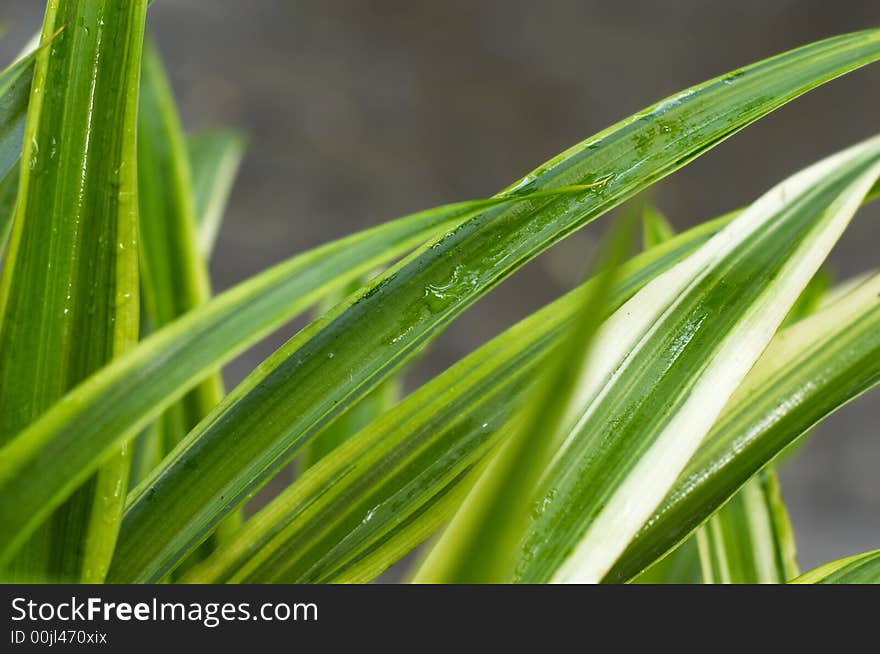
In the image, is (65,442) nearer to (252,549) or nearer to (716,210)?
(252,549)

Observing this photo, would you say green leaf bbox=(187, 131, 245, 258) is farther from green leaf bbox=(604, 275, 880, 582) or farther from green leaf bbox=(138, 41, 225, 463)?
green leaf bbox=(604, 275, 880, 582)

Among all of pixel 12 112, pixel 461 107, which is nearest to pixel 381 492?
pixel 12 112

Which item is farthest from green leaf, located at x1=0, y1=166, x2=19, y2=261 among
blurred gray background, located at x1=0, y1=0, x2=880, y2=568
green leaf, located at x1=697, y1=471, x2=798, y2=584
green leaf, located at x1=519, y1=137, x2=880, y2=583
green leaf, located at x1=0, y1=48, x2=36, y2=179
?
blurred gray background, located at x1=0, y1=0, x2=880, y2=568

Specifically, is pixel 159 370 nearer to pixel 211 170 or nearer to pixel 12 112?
pixel 12 112

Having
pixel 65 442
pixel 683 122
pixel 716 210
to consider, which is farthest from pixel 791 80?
pixel 716 210
